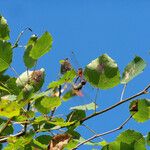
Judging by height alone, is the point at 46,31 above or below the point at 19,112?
above

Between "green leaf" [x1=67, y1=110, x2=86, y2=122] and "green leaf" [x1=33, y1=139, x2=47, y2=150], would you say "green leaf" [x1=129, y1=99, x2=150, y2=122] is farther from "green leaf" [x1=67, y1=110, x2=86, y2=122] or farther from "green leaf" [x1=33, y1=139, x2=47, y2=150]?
"green leaf" [x1=33, y1=139, x2=47, y2=150]

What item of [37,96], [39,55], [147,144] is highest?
[39,55]

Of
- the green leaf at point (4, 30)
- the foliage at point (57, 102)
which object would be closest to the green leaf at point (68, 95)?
the foliage at point (57, 102)

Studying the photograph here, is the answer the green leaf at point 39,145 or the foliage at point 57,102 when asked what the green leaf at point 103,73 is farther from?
the green leaf at point 39,145

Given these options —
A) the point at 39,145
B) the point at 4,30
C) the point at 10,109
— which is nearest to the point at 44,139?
the point at 39,145

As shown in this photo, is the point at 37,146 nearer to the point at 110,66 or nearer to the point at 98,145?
the point at 98,145

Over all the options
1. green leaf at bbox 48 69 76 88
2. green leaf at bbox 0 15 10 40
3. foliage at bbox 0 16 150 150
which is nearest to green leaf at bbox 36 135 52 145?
foliage at bbox 0 16 150 150

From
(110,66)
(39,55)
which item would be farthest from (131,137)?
(39,55)
